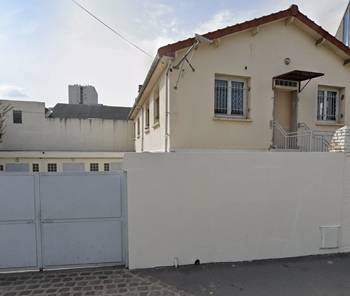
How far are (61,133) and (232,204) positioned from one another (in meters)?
18.3

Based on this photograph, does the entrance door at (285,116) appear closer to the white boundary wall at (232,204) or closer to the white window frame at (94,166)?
the white boundary wall at (232,204)

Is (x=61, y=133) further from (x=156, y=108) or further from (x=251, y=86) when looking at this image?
(x=251, y=86)

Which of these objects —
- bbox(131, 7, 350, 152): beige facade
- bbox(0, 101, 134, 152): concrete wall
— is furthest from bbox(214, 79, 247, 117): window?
bbox(0, 101, 134, 152): concrete wall

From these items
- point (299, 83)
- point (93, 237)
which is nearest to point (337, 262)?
point (93, 237)

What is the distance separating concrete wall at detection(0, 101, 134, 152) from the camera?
18906mm

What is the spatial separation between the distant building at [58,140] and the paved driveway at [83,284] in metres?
13.2

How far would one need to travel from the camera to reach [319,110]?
28.9 ft

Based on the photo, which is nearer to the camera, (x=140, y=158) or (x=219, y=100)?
(x=140, y=158)

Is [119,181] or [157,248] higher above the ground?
[119,181]

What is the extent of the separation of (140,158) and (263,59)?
5.92 m

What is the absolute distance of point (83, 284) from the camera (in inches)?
146

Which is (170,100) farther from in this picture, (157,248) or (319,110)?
(319,110)

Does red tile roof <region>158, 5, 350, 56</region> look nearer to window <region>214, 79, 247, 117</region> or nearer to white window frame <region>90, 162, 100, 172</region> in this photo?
window <region>214, 79, 247, 117</region>

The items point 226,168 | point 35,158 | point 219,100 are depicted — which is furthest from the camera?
point 35,158
